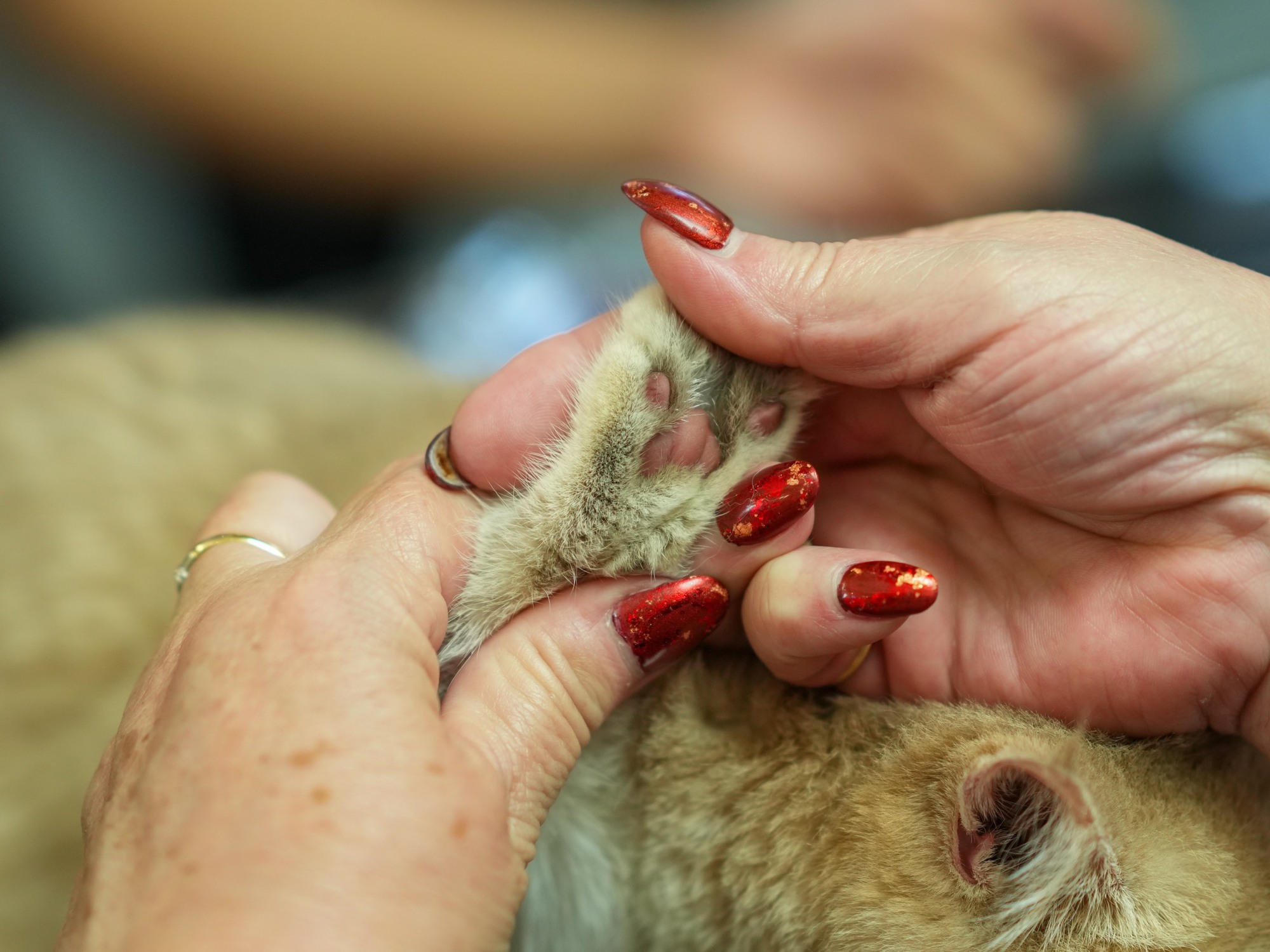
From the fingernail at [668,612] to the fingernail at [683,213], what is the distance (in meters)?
0.27

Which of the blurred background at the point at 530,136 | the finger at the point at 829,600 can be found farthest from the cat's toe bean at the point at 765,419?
the blurred background at the point at 530,136

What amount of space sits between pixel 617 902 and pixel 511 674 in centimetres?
33

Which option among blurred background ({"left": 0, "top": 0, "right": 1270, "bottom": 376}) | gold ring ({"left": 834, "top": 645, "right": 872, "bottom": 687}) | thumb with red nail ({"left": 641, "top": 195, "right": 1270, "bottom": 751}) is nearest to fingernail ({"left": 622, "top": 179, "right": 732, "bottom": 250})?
thumb with red nail ({"left": 641, "top": 195, "right": 1270, "bottom": 751})

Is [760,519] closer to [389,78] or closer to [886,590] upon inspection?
[886,590]

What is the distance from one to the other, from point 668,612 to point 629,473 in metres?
0.12

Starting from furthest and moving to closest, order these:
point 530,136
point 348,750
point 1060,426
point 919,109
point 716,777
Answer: point 530,136 < point 919,109 < point 716,777 < point 1060,426 < point 348,750

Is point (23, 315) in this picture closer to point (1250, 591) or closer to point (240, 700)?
point (240, 700)

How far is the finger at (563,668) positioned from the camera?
0.63 metres

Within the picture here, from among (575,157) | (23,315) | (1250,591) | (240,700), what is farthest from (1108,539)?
(23,315)

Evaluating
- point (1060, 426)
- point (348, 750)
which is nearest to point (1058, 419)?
point (1060, 426)

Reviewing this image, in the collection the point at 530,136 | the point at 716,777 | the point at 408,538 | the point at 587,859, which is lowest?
the point at 587,859

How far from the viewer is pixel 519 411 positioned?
675 mm

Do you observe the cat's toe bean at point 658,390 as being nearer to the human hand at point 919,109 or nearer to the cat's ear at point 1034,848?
the cat's ear at point 1034,848

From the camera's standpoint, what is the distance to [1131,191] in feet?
6.48
